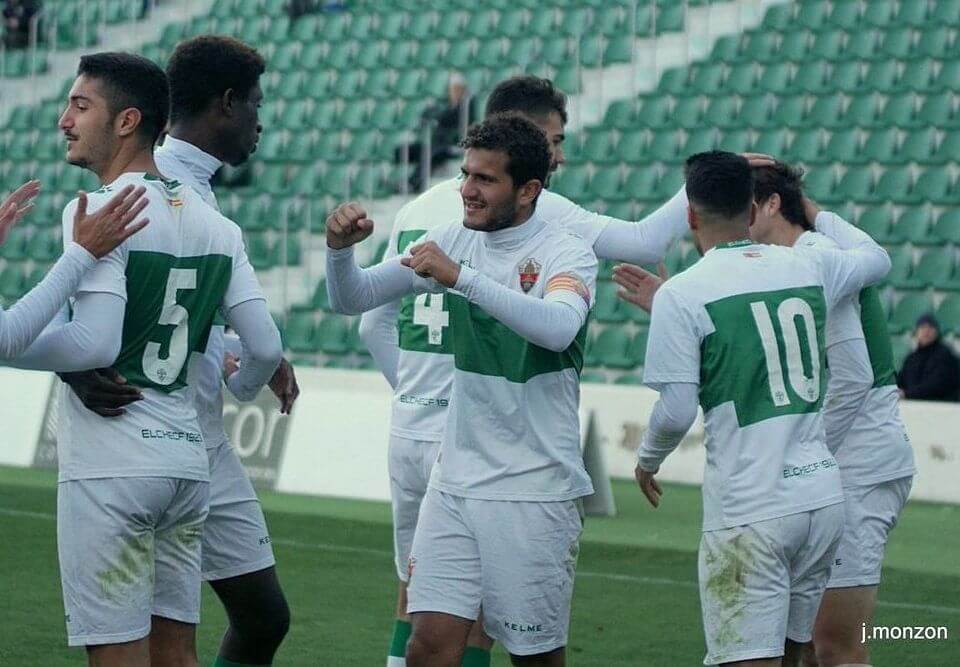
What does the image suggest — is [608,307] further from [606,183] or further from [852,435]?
[852,435]

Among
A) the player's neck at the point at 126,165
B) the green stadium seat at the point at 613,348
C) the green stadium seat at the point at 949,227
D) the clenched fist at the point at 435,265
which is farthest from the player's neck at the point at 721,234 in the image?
the green stadium seat at the point at 949,227

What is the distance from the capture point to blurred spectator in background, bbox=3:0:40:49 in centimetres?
2403

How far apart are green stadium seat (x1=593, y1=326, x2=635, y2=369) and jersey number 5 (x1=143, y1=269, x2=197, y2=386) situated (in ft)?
38.7

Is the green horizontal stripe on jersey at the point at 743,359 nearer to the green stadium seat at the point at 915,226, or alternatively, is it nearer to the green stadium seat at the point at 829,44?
the green stadium seat at the point at 915,226

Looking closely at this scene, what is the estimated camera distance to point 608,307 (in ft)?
56.0

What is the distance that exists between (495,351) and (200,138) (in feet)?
3.91

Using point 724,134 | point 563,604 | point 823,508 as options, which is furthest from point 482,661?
point 724,134

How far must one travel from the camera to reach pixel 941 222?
16.2 metres

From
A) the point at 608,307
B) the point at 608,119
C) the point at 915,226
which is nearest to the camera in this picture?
the point at 915,226

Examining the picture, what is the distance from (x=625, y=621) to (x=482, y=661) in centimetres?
266

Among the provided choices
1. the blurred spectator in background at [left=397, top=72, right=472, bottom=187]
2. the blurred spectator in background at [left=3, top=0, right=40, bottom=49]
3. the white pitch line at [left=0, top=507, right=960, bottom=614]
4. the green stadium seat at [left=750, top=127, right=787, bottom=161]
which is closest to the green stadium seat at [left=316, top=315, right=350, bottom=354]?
the blurred spectator in background at [left=397, top=72, right=472, bottom=187]

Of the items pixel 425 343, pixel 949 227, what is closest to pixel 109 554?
pixel 425 343

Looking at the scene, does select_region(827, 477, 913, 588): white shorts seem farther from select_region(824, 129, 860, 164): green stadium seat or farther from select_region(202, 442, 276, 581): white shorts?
select_region(824, 129, 860, 164): green stadium seat

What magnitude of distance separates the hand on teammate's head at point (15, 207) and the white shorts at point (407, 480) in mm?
1737
